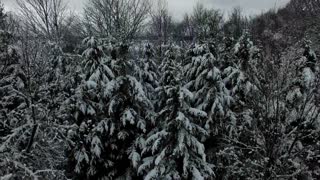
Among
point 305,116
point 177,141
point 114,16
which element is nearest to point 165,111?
point 177,141

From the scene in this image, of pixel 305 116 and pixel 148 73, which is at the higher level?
pixel 148 73

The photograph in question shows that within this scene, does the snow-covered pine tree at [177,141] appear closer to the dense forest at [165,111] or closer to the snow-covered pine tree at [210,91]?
the dense forest at [165,111]

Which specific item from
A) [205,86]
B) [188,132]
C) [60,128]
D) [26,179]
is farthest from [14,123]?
[205,86]

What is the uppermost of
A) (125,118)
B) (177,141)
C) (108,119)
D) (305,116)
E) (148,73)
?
(148,73)

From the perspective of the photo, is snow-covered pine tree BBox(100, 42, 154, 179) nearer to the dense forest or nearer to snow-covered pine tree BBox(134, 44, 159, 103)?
the dense forest

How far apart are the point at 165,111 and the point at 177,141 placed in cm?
136

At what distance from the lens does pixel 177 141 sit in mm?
13562

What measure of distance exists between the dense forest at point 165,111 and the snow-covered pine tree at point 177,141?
5cm

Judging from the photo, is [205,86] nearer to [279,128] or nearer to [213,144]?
[213,144]

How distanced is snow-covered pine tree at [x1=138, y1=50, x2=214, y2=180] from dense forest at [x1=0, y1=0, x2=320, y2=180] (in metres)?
0.05

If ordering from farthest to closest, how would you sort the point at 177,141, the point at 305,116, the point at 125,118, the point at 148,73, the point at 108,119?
the point at 148,73, the point at 108,119, the point at 125,118, the point at 177,141, the point at 305,116

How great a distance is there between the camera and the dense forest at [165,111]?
35.7 feet

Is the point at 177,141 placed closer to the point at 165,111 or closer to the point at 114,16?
the point at 165,111

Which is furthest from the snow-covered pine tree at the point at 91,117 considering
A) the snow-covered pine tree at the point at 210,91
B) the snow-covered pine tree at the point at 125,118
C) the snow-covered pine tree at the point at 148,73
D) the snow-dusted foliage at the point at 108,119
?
the snow-covered pine tree at the point at 210,91
